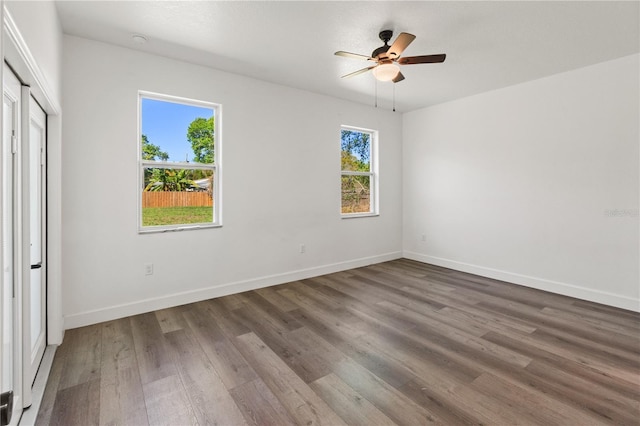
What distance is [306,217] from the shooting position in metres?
4.55

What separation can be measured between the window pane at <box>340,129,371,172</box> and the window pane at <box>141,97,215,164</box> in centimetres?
218

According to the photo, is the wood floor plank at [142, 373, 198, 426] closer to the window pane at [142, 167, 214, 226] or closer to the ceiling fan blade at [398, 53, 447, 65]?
the window pane at [142, 167, 214, 226]

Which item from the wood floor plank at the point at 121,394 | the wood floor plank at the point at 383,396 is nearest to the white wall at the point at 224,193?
the wood floor plank at the point at 121,394

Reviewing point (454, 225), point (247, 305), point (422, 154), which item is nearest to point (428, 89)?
point (422, 154)

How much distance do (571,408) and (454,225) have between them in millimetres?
3406

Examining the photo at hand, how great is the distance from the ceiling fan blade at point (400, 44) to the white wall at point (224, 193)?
1.92 m

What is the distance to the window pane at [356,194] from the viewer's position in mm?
5160

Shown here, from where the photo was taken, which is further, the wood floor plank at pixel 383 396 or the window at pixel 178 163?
the window at pixel 178 163

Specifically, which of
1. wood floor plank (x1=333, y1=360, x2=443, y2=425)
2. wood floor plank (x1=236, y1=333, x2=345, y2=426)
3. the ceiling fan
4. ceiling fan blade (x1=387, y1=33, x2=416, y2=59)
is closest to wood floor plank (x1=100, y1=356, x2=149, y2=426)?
wood floor plank (x1=236, y1=333, x2=345, y2=426)

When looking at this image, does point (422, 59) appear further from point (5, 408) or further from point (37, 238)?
point (37, 238)

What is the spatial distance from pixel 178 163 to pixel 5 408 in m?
2.90

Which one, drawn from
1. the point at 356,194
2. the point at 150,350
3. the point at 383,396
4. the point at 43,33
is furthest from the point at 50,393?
the point at 356,194

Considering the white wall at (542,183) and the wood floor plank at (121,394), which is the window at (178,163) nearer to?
the wood floor plank at (121,394)

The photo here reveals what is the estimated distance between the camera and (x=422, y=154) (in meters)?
5.48
